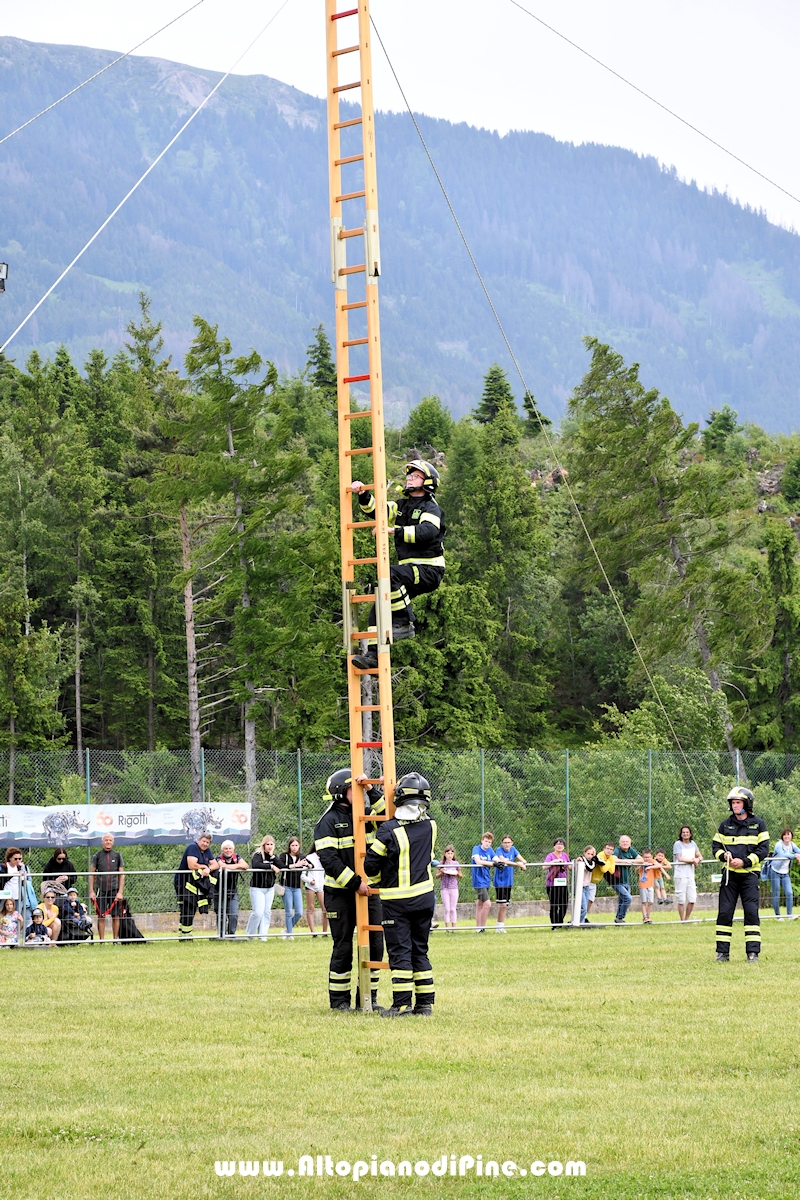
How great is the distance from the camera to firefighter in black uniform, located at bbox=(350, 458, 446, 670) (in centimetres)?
1104

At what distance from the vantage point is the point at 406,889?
35.0ft

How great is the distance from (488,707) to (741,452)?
4609 centimetres

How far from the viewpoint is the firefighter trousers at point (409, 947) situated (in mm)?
10680

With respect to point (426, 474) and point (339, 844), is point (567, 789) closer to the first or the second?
point (339, 844)

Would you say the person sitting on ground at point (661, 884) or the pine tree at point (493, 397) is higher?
the pine tree at point (493, 397)

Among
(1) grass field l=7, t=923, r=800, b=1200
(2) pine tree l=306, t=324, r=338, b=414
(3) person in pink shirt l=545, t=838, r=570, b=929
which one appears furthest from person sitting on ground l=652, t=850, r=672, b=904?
(2) pine tree l=306, t=324, r=338, b=414

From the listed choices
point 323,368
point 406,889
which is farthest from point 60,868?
point 323,368

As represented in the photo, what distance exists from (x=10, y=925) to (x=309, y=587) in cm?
2555

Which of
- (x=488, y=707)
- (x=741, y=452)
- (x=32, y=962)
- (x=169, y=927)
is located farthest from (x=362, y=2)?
(x=741, y=452)

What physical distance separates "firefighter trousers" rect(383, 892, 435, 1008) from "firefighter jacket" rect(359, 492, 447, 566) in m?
2.78

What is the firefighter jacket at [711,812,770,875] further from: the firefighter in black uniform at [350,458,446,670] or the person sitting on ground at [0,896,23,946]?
the person sitting on ground at [0,896,23,946]

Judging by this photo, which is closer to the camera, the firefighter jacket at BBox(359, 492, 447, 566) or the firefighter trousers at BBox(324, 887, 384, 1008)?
the firefighter jacket at BBox(359, 492, 447, 566)

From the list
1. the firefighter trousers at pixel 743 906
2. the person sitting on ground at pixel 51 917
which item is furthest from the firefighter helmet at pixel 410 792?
the person sitting on ground at pixel 51 917

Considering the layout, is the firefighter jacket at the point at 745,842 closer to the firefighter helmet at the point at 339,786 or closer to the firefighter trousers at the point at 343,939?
the firefighter trousers at the point at 343,939
